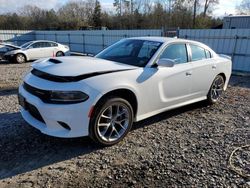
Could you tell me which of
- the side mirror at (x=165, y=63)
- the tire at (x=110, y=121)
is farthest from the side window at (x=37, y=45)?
the tire at (x=110, y=121)

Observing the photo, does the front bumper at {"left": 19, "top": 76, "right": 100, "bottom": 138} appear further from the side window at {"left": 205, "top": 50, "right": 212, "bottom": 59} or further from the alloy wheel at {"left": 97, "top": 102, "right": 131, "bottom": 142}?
the side window at {"left": 205, "top": 50, "right": 212, "bottom": 59}

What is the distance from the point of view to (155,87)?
4293mm

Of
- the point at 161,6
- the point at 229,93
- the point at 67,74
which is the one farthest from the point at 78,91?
the point at 161,6

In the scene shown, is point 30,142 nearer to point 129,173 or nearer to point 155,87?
point 129,173

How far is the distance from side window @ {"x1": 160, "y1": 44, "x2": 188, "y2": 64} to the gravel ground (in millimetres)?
1175

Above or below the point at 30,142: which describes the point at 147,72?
above

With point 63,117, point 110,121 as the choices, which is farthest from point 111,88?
point 63,117

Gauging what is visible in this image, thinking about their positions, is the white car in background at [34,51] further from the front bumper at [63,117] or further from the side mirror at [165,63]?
the side mirror at [165,63]

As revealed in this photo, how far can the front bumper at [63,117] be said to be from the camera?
3.36 m

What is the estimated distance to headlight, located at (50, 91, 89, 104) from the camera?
3.39 meters

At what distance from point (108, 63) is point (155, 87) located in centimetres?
87

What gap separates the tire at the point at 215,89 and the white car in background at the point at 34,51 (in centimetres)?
1191

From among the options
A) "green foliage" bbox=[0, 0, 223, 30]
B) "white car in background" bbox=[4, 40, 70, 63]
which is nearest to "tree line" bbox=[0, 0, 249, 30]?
"green foliage" bbox=[0, 0, 223, 30]

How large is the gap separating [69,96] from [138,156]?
128cm
